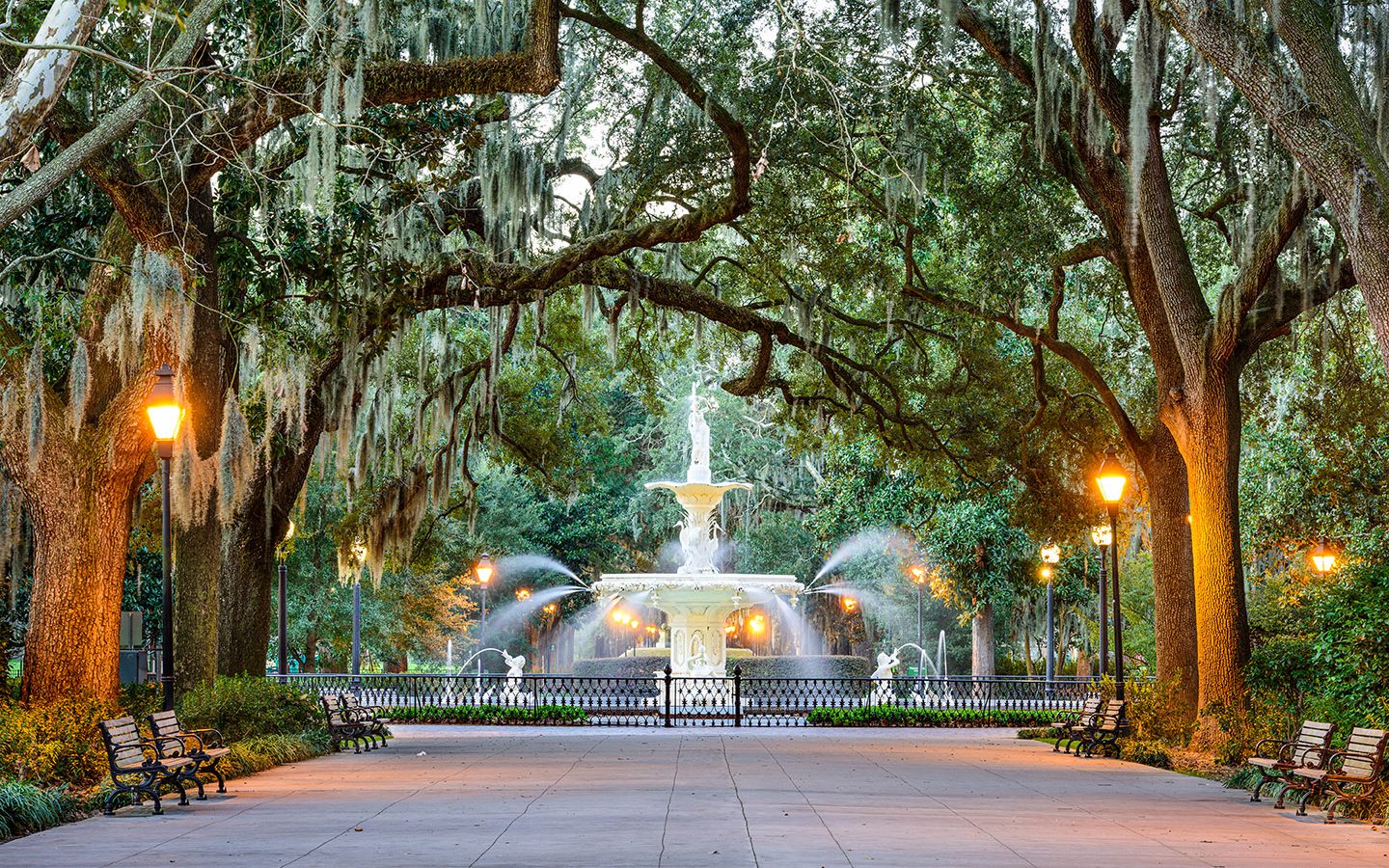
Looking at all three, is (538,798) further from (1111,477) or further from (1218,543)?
(1111,477)

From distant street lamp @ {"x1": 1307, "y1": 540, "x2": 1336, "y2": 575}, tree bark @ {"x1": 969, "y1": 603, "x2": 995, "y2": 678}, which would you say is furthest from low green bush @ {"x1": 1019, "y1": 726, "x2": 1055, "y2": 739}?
tree bark @ {"x1": 969, "y1": 603, "x2": 995, "y2": 678}

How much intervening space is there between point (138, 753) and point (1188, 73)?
44.5ft

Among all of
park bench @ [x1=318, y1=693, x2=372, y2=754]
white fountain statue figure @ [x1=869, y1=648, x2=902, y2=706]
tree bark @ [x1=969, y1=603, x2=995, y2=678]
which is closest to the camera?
park bench @ [x1=318, y1=693, x2=372, y2=754]

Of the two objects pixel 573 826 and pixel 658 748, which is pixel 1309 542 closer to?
pixel 658 748

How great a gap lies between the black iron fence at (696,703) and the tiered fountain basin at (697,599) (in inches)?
33.4

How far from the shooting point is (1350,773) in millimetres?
11789

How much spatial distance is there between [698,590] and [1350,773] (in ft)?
66.3

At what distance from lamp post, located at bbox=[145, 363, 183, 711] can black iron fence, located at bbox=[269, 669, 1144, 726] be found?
1144 cm

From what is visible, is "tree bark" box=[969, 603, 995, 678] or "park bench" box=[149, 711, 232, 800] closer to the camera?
"park bench" box=[149, 711, 232, 800]

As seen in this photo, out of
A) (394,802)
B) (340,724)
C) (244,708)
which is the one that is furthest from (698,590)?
(394,802)

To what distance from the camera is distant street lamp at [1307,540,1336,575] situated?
79.7 feet

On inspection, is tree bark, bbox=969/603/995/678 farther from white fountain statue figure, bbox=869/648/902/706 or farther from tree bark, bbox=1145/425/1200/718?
tree bark, bbox=1145/425/1200/718

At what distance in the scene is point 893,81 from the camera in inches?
761

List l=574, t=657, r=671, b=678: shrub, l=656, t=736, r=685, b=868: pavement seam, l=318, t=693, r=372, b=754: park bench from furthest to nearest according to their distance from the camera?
l=574, t=657, r=671, b=678: shrub → l=318, t=693, r=372, b=754: park bench → l=656, t=736, r=685, b=868: pavement seam
